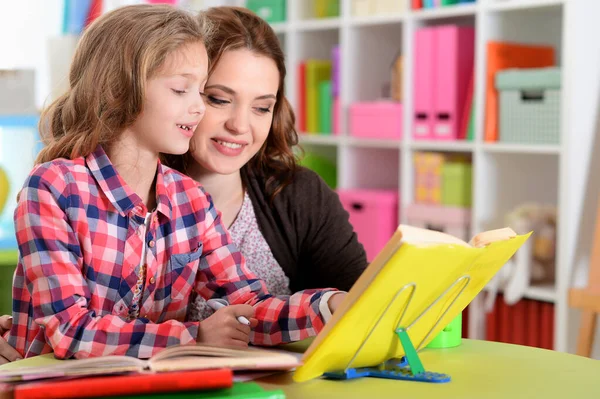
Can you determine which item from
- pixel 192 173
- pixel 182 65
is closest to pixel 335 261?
pixel 192 173

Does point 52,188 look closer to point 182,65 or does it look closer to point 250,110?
point 182,65

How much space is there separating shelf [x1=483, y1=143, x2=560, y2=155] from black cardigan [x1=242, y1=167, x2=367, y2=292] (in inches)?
48.2

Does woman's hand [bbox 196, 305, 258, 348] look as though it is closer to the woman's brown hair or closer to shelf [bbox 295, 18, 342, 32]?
the woman's brown hair

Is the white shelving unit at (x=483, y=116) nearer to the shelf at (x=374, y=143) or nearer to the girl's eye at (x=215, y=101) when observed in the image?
the shelf at (x=374, y=143)

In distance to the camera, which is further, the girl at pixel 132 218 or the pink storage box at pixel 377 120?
the pink storage box at pixel 377 120

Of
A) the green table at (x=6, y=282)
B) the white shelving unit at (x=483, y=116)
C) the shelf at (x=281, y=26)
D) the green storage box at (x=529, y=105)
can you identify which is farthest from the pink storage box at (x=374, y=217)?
the green table at (x=6, y=282)

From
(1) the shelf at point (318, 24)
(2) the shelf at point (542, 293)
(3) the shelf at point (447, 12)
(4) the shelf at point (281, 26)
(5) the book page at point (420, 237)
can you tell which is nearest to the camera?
(5) the book page at point (420, 237)

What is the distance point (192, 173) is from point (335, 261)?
1.07 ft

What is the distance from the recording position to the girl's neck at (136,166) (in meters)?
1.36

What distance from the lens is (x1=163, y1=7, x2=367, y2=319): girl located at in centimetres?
162

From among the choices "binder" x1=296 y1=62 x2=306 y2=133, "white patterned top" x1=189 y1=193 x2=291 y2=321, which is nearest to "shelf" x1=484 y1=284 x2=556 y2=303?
"binder" x1=296 y1=62 x2=306 y2=133

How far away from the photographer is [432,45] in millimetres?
3158

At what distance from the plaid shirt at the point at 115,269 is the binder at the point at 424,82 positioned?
1.88 metres

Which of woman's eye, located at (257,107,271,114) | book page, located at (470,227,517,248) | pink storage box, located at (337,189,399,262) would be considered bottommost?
pink storage box, located at (337,189,399,262)
